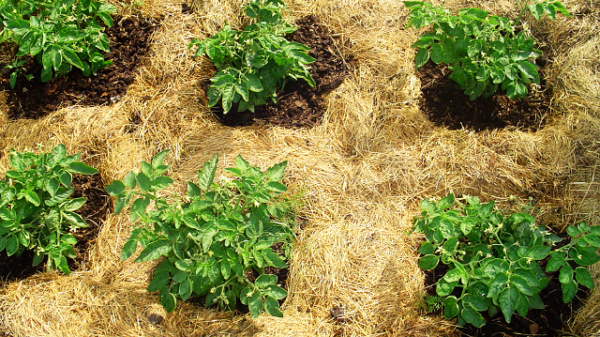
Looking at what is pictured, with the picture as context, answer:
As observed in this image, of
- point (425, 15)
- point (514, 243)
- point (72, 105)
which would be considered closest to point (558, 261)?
point (514, 243)

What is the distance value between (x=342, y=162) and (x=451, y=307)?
0.99 m

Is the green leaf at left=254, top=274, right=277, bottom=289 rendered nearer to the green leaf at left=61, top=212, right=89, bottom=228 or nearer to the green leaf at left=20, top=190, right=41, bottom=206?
the green leaf at left=61, top=212, right=89, bottom=228

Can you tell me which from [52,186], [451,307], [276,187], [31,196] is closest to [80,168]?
[52,186]

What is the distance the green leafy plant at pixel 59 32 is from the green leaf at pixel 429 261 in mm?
2242

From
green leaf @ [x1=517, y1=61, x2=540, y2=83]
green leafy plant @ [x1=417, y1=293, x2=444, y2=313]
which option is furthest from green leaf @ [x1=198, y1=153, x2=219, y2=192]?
green leaf @ [x1=517, y1=61, x2=540, y2=83]

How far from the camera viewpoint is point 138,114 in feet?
9.45

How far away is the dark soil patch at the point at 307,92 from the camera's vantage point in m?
2.88

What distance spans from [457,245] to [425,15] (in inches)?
48.6

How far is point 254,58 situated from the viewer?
268 centimetres

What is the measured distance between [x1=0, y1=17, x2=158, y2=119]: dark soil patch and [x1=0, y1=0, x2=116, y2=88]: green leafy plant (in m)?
0.07

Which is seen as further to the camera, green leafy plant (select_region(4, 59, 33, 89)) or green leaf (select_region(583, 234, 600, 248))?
green leafy plant (select_region(4, 59, 33, 89))

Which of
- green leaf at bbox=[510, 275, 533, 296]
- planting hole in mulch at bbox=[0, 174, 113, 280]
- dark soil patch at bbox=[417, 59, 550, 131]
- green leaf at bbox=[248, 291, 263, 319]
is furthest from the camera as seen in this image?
dark soil patch at bbox=[417, 59, 550, 131]

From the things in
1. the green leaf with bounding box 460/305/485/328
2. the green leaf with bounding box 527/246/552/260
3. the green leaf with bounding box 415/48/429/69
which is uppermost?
the green leaf with bounding box 415/48/429/69

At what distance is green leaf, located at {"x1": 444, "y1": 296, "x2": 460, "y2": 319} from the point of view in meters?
2.21
